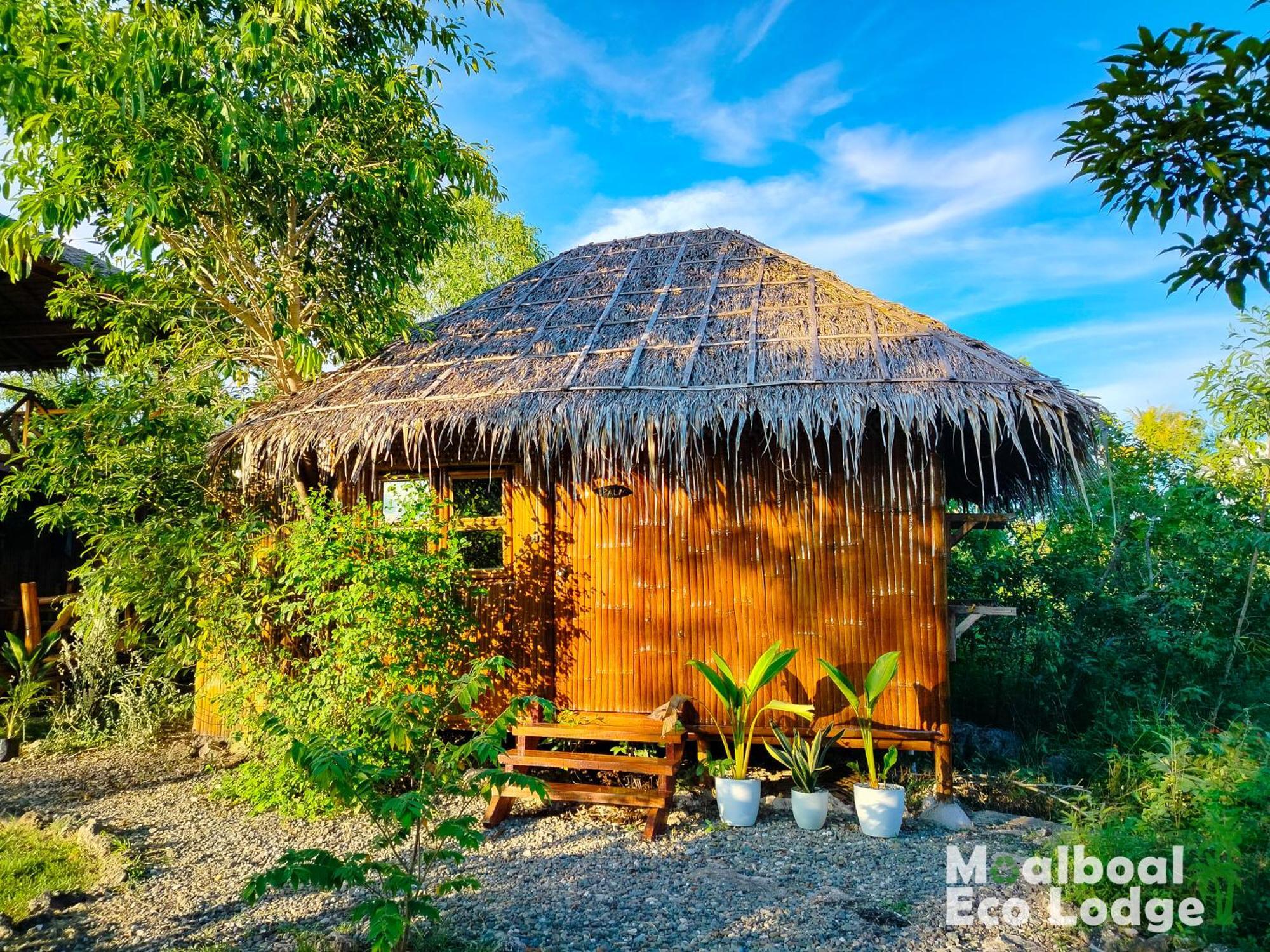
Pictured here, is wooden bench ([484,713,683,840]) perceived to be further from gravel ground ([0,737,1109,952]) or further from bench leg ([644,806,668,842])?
gravel ground ([0,737,1109,952])

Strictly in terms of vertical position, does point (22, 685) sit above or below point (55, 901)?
above

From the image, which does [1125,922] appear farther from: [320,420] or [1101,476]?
[320,420]

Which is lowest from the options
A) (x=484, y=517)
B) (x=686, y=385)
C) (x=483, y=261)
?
(x=484, y=517)

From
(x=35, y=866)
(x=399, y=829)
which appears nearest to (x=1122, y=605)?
(x=399, y=829)

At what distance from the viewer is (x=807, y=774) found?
4668mm

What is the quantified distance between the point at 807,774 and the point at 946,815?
89cm

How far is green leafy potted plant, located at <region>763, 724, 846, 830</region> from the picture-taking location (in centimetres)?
456

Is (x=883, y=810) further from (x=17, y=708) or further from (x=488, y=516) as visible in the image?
(x=17, y=708)

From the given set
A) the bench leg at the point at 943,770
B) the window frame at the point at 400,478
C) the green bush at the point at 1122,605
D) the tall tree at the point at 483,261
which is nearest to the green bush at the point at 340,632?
the window frame at the point at 400,478

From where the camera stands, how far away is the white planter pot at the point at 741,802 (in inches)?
180

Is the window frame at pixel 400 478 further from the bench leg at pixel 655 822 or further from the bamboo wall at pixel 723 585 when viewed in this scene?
the bench leg at pixel 655 822

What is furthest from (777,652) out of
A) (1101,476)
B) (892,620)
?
(1101,476)

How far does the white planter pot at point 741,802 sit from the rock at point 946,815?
1.10m

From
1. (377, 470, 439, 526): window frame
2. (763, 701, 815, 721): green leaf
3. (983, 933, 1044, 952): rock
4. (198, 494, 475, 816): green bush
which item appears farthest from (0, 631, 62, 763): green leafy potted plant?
(983, 933, 1044, 952): rock
